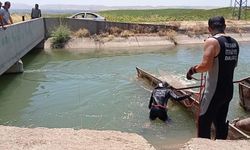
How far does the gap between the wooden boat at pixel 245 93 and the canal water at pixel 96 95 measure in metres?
0.23

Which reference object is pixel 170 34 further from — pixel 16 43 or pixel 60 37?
pixel 16 43

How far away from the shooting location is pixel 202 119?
223 inches

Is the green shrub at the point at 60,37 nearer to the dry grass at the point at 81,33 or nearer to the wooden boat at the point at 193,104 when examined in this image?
the dry grass at the point at 81,33

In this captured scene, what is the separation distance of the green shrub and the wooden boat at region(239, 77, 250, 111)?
18.2 metres

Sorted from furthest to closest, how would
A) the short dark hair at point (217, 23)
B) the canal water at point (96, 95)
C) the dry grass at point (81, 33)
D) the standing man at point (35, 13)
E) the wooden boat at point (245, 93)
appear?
the dry grass at point (81, 33), the standing man at point (35, 13), the wooden boat at point (245, 93), the canal water at point (96, 95), the short dark hair at point (217, 23)

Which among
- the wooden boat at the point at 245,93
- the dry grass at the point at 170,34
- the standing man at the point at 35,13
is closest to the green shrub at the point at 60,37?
the standing man at the point at 35,13

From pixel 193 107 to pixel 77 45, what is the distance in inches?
725

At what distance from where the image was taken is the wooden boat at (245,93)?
421 inches

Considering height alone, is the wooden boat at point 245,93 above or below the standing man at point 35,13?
below

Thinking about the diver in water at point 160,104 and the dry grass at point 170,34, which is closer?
the diver in water at point 160,104

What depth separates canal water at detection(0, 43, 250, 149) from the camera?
33.3 ft

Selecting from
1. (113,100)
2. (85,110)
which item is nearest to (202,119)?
(85,110)

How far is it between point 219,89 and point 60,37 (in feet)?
75.5

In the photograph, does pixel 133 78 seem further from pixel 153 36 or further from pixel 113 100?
pixel 153 36
